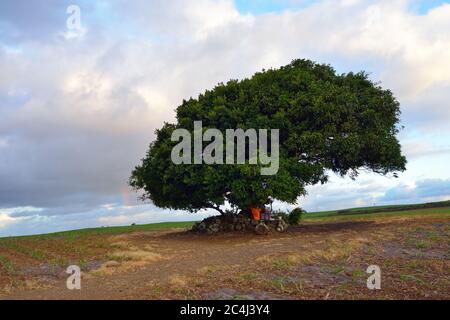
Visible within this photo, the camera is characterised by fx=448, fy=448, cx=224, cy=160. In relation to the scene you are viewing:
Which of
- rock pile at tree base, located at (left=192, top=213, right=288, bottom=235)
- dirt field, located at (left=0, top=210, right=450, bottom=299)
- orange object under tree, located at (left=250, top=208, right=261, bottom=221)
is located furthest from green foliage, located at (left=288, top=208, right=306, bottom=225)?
dirt field, located at (left=0, top=210, right=450, bottom=299)

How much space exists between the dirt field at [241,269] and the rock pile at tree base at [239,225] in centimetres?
412

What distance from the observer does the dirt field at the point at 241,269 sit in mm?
12484

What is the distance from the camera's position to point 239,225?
32281 mm

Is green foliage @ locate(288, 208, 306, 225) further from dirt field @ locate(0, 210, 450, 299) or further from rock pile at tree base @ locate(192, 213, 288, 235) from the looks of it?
dirt field @ locate(0, 210, 450, 299)

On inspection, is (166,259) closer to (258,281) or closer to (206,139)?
(258,281)

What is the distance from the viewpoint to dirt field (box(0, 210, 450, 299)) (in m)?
12.5

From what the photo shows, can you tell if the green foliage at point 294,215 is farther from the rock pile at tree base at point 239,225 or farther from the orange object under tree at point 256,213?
the orange object under tree at point 256,213

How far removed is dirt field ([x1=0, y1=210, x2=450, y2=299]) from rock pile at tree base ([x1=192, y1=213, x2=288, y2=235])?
4.12m

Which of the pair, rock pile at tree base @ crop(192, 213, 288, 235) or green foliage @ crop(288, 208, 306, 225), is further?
green foliage @ crop(288, 208, 306, 225)

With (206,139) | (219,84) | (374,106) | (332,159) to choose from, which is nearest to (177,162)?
(206,139)

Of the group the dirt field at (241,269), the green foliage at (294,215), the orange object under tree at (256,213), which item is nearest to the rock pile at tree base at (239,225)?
the orange object under tree at (256,213)

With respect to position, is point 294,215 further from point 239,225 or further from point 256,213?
point 239,225

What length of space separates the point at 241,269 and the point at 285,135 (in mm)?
16375
